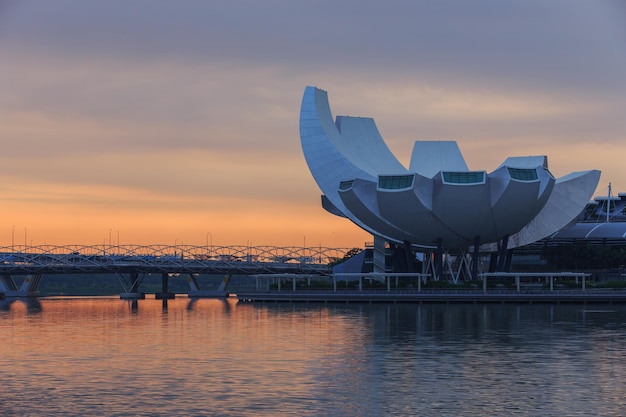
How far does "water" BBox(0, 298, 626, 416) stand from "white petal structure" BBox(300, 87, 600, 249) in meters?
46.1

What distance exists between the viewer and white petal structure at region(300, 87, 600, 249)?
152 meters

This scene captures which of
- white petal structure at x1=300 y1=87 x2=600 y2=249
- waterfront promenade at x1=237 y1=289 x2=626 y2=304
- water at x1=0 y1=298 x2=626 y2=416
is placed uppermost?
white petal structure at x1=300 y1=87 x2=600 y2=249

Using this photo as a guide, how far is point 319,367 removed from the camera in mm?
63250

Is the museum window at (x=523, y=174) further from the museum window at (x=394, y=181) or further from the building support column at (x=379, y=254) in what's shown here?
the building support column at (x=379, y=254)

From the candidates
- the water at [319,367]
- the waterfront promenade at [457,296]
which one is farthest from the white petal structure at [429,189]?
the water at [319,367]

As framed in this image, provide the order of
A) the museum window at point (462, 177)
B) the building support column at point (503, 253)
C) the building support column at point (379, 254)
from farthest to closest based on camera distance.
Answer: the building support column at point (379, 254) < the building support column at point (503, 253) < the museum window at point (462, 177)

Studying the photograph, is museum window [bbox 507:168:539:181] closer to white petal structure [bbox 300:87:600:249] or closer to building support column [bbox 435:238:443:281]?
white petal structure [bbox 300:87:600:249]

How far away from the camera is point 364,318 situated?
110625 mm

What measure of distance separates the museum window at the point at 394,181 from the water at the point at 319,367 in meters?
47.3

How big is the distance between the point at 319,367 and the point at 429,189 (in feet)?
304

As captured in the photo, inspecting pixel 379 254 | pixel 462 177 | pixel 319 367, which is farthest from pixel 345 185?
pixel 319 367

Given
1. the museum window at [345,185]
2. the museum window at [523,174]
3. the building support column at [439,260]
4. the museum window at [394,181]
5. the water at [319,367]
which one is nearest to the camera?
the water at [319,367]

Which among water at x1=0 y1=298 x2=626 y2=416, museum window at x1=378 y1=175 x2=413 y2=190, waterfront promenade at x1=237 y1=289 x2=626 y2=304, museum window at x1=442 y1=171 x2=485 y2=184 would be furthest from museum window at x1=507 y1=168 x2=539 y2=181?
water at x1=0 y1=298 x2=626 y2=416

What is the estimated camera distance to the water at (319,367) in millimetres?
49594
